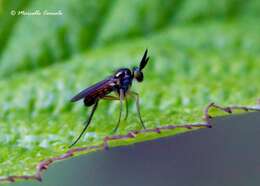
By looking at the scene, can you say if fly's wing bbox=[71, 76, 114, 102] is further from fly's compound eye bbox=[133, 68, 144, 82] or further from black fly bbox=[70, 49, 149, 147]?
fly's compound eye bbox=[133, 68, 144, 82]

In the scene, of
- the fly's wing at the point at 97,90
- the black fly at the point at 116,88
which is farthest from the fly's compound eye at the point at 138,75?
the fly's wing at the point at 97,90

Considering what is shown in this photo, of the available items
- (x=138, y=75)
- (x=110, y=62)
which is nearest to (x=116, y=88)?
(x=138, y=75)

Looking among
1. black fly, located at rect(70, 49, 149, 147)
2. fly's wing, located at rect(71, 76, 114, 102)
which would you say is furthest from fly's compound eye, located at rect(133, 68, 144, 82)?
fly's wing, located at rect(71, 76, 114, 102)

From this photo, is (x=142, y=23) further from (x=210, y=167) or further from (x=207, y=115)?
(x=207, y=115)

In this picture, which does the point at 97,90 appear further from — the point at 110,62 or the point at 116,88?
the point at 110,62

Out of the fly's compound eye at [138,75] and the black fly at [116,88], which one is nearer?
the black fly at [116,88]

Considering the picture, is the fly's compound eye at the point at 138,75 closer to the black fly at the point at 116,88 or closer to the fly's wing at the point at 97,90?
the black fly at the point at 116,88
